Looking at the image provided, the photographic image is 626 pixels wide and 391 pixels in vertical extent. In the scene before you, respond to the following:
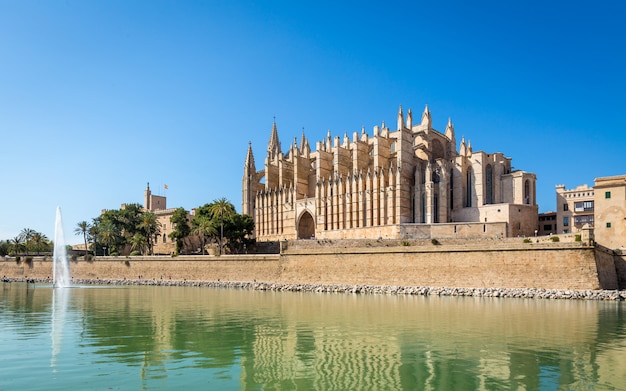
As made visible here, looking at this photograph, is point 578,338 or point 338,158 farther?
point 338,158

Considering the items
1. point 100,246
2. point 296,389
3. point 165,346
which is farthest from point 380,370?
point 100,246

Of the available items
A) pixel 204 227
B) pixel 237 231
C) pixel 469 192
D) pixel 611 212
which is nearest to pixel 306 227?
pixel 237 231

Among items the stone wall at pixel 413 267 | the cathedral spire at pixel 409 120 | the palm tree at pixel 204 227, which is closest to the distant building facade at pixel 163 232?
the palm tree at pixel 204 227

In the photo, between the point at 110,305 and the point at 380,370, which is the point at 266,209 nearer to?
the point at 110,305

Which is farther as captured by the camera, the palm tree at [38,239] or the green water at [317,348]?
the palm tree at [38,239]

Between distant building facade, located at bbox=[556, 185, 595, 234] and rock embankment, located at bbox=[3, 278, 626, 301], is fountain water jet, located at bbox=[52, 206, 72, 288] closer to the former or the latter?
rock embankment, located at bbox=[3, 278, 626, 301]

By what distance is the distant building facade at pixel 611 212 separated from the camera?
3250 centimetres

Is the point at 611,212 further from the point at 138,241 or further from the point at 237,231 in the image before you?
the point at 138,241

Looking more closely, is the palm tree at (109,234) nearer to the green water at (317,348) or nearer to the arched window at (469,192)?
the arched window at (469,192)

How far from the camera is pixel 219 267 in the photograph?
4338 centimetres

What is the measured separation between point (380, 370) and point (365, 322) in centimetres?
747

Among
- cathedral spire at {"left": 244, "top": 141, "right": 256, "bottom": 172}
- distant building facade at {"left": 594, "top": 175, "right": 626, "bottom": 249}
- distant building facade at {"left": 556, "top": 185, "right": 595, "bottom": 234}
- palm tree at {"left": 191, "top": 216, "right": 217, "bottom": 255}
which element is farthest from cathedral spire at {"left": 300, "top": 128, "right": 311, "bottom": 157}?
distant building facade at {"left": 594, "top": 175, "right": 626, "bottom": 249}

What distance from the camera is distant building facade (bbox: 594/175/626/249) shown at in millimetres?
32500

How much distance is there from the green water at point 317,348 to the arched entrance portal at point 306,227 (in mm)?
37214
